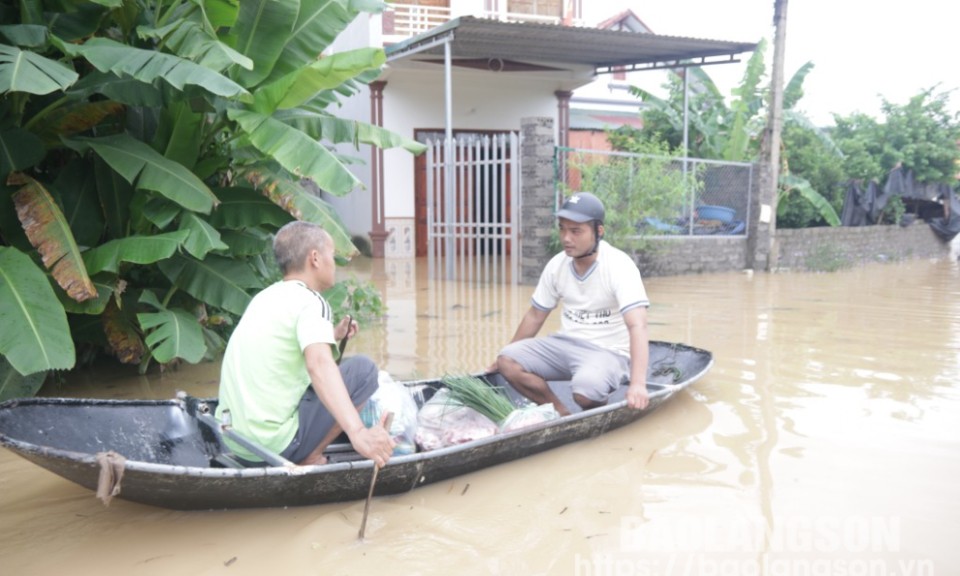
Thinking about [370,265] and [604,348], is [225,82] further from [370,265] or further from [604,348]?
[370,265]

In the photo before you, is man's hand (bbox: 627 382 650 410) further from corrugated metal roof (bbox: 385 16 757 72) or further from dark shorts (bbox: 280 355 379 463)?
corrugated metal roof (bbox: 385 16 757 72)

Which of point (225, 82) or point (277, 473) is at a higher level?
point (225, 82)

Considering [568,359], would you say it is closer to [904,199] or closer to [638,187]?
[638,187]

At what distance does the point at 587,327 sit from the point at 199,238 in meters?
2.53

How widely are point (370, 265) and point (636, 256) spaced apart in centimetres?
513

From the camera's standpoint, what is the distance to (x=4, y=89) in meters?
4.05

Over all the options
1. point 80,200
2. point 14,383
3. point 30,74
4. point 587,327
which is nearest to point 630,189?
point 587,327

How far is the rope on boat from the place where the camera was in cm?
311

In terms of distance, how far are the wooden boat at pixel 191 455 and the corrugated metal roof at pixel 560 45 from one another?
9.16m

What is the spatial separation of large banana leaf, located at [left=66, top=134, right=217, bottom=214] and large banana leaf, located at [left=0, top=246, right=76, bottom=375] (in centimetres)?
86

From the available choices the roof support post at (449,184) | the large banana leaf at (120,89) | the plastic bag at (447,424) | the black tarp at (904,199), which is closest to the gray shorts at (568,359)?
the plastic bag at (447,424)

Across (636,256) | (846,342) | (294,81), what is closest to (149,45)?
(294,81)

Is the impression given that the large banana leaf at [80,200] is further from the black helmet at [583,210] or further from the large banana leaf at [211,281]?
the black helmet at [583,210]

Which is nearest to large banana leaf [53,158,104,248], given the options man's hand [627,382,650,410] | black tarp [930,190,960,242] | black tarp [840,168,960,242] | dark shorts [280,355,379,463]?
dark shorts [280,355,379,463]
